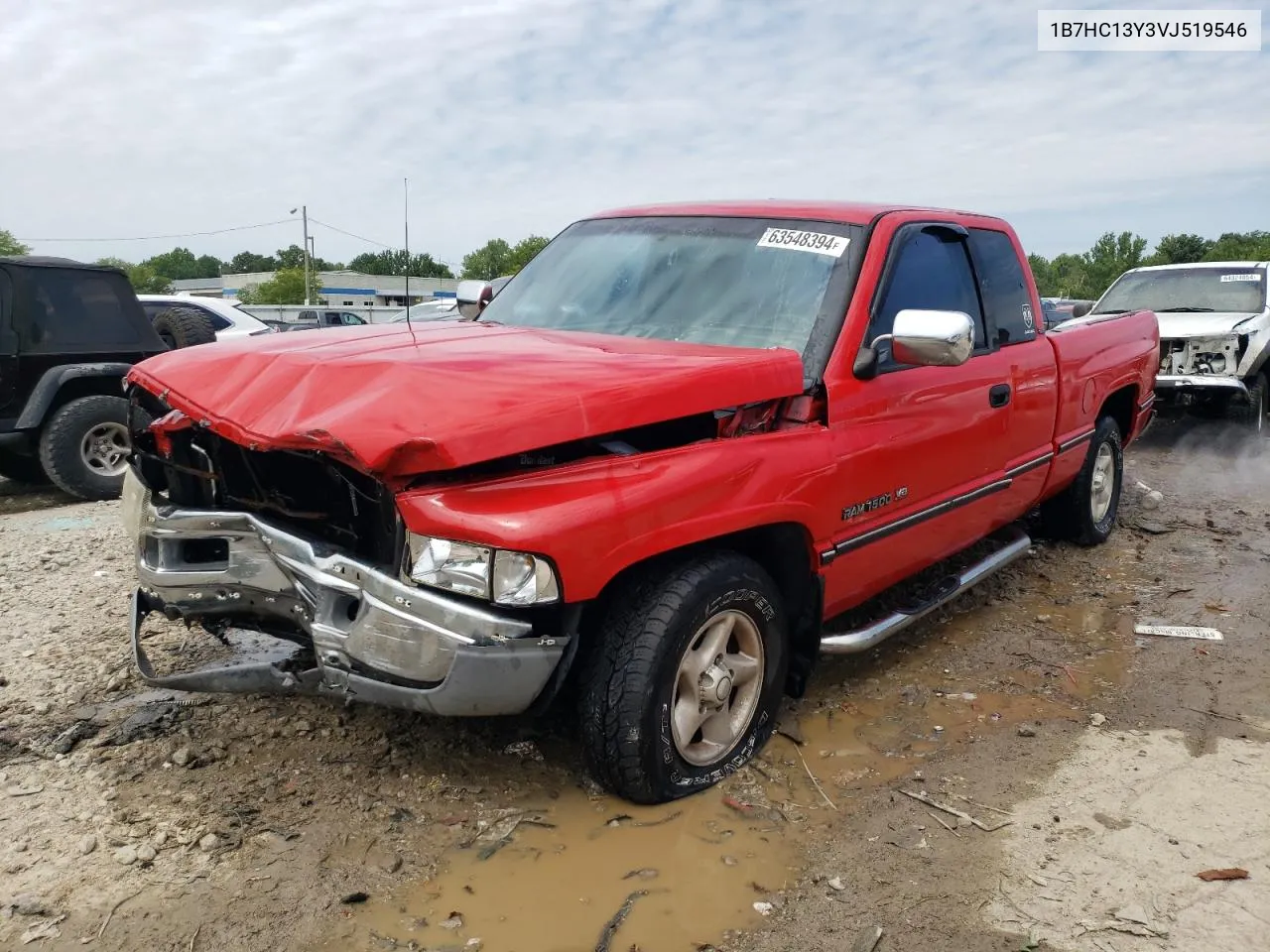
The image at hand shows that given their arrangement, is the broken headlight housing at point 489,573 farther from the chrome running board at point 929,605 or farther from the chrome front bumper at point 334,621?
the chrome running board at point 929,605

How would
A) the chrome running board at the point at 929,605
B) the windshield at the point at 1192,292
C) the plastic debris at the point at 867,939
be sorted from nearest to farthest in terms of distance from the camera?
the plastic debris at the point at 867,939, the chrome running board at the point at 929,605, the windshield at the point at 1192,292

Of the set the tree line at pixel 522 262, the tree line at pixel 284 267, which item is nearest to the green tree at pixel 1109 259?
the tree line at pixel 522 262

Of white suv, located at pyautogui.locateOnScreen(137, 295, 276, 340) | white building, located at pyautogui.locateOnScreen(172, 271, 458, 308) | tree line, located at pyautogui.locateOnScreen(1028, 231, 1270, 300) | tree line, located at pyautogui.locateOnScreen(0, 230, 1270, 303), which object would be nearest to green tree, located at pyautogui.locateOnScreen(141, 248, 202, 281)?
tree line, located at pyautogui.locateOnScreen(0, 230, 1270, 303)

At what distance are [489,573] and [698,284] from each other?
1.73 metres

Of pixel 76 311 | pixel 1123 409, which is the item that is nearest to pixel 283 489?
pixel 1123 409

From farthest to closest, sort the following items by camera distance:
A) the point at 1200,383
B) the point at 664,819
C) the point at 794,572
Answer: the point at 1200,383
the point at 794,572
the point at 664,819

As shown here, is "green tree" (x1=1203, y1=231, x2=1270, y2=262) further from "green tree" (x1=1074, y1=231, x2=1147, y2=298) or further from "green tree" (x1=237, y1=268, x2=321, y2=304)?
"green tree" (x1=237, y1=268, x2=321, y2=304)

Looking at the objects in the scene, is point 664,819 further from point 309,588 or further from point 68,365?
point 68,365

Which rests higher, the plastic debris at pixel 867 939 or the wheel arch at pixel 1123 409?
the wheel arch at pixel 1123 409

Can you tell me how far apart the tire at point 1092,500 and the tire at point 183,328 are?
689cm

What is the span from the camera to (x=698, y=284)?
3742 millimetres

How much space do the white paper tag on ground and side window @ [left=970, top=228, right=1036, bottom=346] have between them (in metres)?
1.46

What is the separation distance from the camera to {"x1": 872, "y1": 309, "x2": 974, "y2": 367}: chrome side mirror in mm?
3150

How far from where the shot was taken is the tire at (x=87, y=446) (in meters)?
6.94
